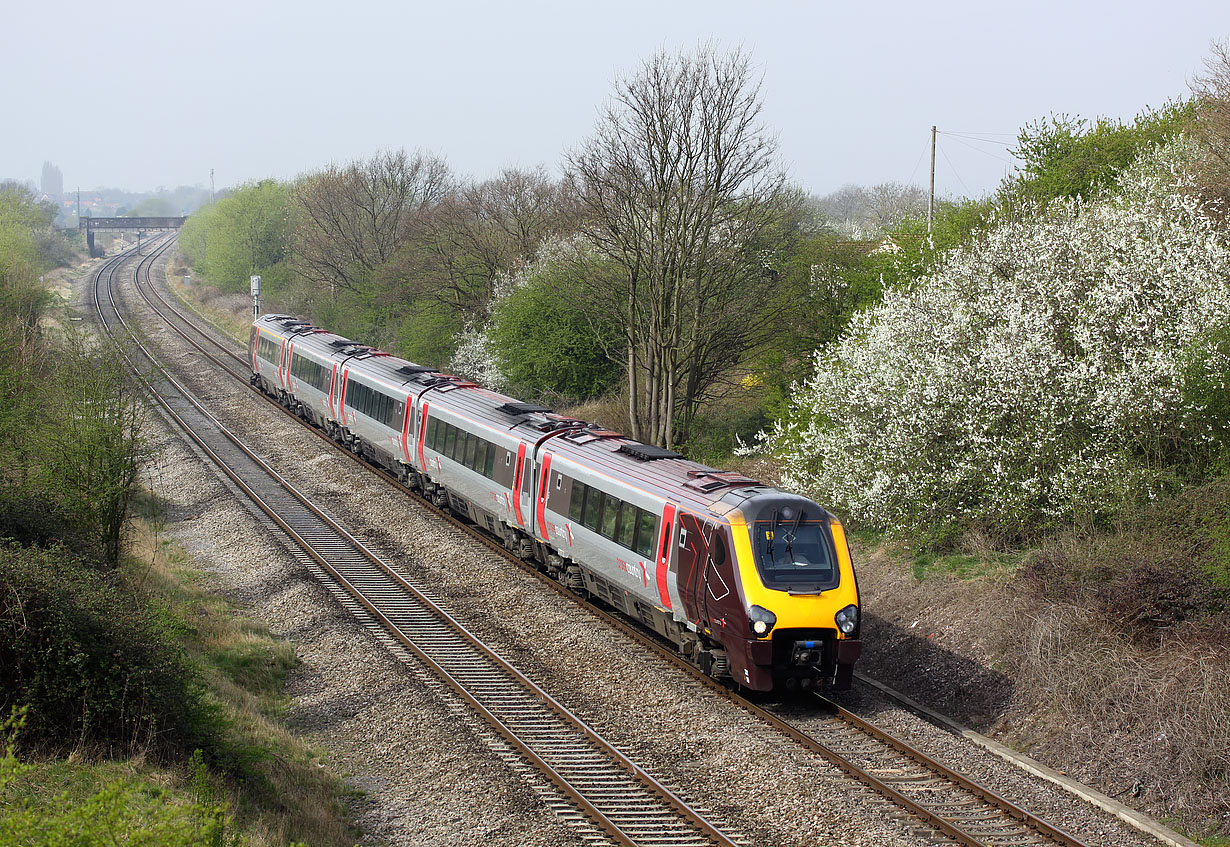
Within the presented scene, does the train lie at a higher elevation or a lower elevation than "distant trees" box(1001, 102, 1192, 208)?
lower

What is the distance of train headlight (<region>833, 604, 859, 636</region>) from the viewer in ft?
40.3

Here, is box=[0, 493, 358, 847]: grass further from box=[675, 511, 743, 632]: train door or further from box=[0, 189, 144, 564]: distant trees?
box=[675, 511, 743, 632]: train door

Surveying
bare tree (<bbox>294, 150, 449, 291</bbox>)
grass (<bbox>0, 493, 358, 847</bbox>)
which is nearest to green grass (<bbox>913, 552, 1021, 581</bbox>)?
grass (<bbox>0, 493, 358, 847</bbox>)

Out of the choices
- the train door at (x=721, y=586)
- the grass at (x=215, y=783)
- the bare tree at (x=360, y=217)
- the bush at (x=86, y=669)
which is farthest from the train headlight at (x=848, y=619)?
the bare tree at (x=360, y=217)

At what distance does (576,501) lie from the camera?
1644 centimetres

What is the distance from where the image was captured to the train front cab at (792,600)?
12.1 m

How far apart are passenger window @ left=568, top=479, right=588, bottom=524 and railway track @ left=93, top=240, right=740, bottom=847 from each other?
2518mm

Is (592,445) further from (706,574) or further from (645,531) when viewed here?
(706,574)

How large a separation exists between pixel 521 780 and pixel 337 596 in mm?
7553

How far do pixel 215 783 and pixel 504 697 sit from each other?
4348 mm

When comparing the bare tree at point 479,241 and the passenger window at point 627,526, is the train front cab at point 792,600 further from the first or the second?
the bare tree at point 479,241

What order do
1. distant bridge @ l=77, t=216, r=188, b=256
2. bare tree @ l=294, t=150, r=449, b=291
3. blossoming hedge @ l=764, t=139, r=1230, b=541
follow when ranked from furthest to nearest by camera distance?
distant bridge @ l=77, t=216, r=188, b=256, bare tree @ l=294, t=150, r=449, b=291, blossoming hedge @ l=764, t=139, r=1230, b=541

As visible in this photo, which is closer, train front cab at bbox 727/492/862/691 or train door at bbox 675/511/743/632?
train front cab at bbox 727/492/862/691

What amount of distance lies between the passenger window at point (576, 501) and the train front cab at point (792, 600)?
4.02 metres
